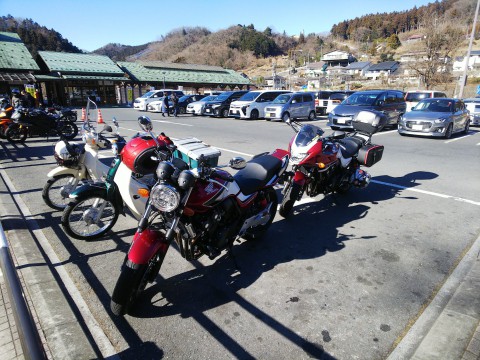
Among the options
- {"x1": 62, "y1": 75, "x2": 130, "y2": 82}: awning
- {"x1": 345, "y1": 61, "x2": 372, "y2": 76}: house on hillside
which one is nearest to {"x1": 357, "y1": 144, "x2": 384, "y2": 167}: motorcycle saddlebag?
{"x1": 62, "y1": 75, "x2": 130, "y2": 82}: awning

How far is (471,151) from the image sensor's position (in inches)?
396

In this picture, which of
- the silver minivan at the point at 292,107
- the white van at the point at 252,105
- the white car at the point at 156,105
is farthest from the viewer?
the white car at the point at 156,105

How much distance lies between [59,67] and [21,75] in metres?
4.87

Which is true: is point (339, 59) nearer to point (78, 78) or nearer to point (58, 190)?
point (78, 78)

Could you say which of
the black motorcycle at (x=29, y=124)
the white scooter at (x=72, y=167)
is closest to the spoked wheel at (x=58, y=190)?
the white scooter at (x=72, y=167)

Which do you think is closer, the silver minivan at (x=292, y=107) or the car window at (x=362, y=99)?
the car window at (x=362, y=99)

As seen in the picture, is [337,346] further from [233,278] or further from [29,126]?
[29,126]

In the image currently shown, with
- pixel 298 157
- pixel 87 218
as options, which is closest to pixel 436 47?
pixel 298 157

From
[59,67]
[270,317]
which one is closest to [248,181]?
[270,317]

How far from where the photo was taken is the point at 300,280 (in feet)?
11.0

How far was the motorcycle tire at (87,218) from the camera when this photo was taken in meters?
3.93

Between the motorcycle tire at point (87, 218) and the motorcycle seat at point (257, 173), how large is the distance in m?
1.71

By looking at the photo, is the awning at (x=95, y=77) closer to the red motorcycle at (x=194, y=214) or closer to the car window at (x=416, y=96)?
the car window at (x=416, y=96)

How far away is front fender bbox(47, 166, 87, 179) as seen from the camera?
4.72 metres
